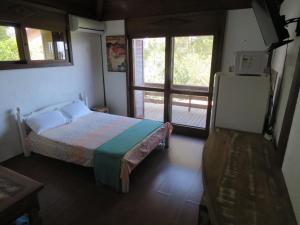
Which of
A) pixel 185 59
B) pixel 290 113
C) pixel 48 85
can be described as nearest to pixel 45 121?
pixel 48 85

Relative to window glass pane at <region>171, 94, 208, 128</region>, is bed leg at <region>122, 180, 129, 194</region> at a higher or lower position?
lower

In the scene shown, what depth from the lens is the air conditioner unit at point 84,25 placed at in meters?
3.60

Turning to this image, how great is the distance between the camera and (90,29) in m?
3.88

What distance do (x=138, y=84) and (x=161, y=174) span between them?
7.61 feet

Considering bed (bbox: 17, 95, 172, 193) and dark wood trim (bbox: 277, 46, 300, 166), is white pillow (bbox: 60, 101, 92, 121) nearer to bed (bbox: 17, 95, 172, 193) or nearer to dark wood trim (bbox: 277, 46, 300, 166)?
bed (bbox: 17, 95, 172, 193)

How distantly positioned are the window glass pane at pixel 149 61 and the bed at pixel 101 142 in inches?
47.0

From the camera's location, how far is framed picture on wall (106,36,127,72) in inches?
164

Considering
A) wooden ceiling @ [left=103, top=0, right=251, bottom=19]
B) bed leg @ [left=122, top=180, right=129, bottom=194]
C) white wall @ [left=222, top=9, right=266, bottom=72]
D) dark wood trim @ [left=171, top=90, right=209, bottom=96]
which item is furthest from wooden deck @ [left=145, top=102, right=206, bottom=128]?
bed leg @ [left=122, top=180, right=129, bottom=194]

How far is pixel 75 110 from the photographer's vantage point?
365cm

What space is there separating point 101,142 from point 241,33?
9.31ft

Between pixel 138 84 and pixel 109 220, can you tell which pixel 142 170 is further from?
pixel 138 84

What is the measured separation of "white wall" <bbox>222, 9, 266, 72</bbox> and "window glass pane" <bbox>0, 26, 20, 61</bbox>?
340 cm

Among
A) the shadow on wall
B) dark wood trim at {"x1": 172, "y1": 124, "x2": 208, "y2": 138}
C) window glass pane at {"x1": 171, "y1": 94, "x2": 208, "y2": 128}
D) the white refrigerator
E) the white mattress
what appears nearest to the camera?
the white refrigerator

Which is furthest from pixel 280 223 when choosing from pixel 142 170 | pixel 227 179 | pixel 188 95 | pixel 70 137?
pixel 188 95
